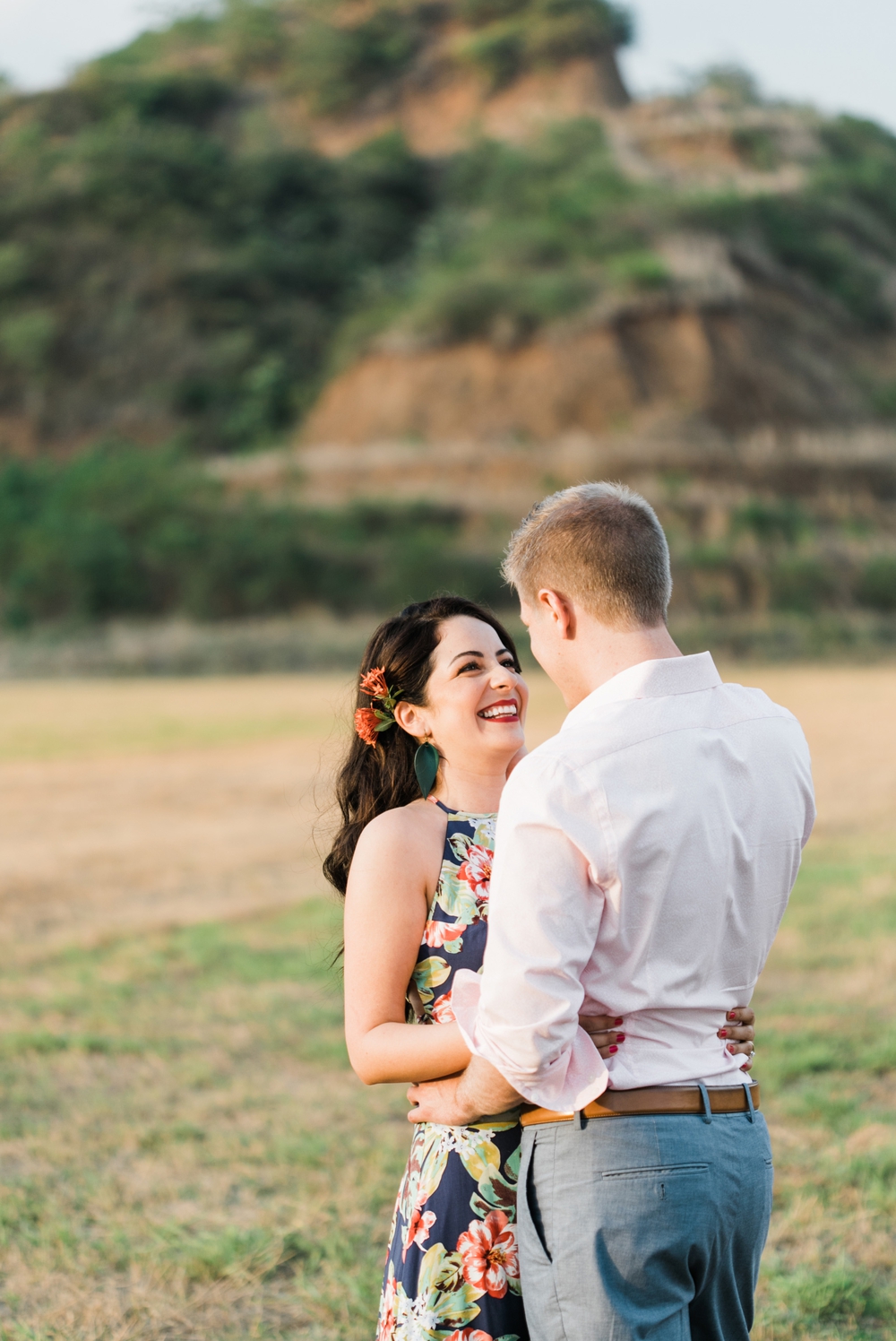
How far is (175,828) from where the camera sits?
1203cm

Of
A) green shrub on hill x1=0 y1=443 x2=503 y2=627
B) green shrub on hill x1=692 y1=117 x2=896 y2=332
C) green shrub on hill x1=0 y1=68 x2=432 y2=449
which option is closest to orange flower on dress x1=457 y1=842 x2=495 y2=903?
green shrub on hill x1=0 y1=443 x2=503 y2=627

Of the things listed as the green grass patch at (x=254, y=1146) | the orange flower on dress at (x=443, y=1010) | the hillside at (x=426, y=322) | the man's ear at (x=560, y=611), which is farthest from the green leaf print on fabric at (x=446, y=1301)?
the hillside at (x=426, y=322)

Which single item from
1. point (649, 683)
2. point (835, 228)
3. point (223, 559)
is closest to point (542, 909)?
point (649, 683)

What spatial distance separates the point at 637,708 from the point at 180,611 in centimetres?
3991

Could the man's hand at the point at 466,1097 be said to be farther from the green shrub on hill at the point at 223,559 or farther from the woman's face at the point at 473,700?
the green shrub on hill at the point at 223,559

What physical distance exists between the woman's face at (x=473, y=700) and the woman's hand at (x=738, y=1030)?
0.63 m

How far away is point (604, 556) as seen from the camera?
184cm

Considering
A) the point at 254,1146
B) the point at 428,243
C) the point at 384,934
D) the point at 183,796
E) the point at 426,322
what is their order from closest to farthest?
the point at 384,934, the point at 254,1146, the point at 183,796, the point at 426,322, the point at 428,243

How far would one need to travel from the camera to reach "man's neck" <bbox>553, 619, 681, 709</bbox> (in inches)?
73.4

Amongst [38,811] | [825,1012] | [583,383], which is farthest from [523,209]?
[825,1012]

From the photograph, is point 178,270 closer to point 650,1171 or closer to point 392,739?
point 392,739

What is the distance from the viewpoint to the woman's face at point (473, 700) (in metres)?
2.31

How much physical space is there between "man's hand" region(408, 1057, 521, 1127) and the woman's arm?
0.03 meters

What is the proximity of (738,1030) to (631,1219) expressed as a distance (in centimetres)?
31
